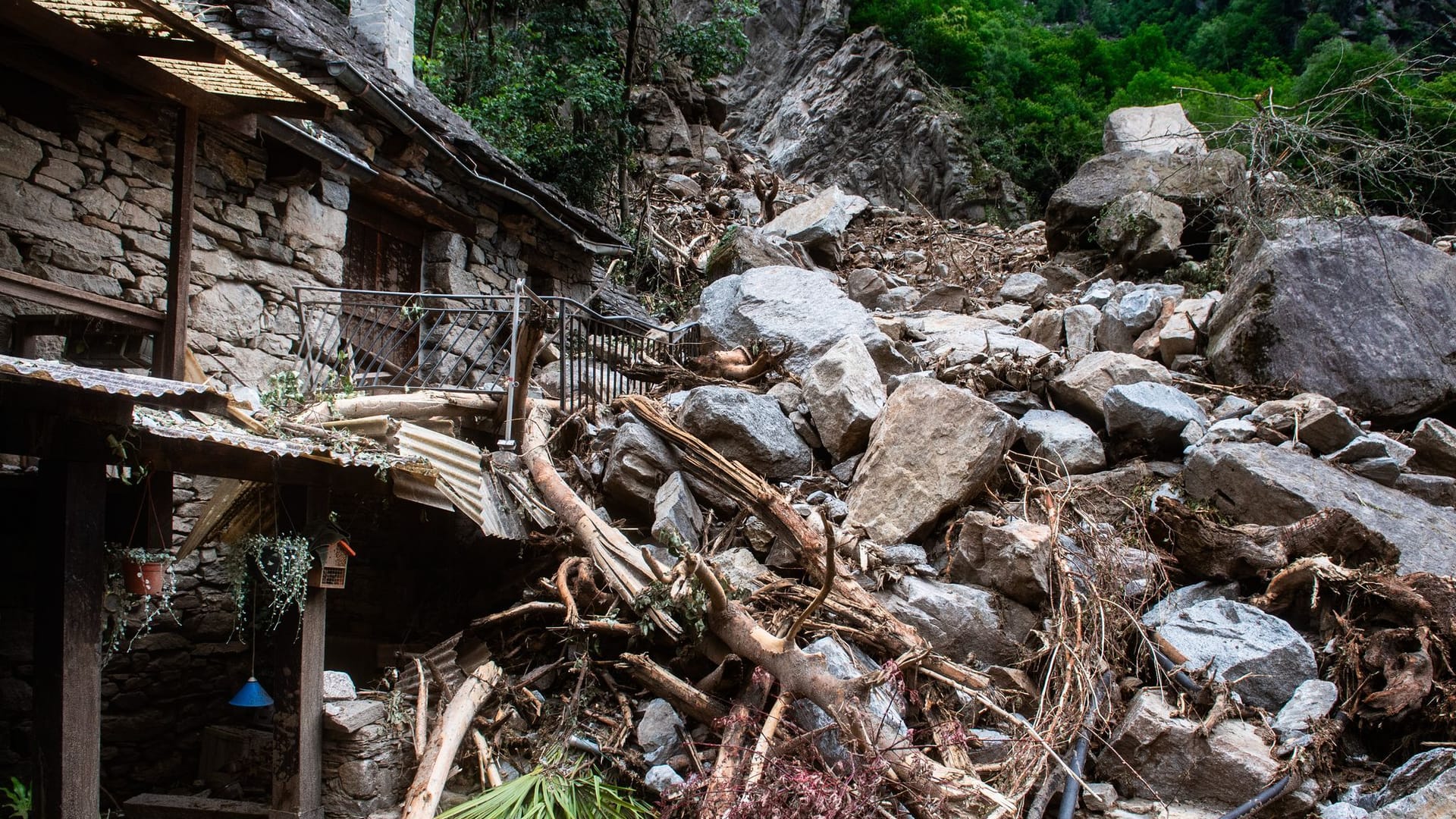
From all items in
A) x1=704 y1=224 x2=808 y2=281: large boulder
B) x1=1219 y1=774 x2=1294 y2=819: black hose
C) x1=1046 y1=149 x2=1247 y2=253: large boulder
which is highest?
x1=1046 y1=149 x2=1247 y2=253: large boulder

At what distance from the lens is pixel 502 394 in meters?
6.36

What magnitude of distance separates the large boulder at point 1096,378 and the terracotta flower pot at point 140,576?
20.4 ft

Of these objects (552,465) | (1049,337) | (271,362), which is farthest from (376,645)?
(1049,337)

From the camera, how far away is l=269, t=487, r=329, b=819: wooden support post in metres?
4.03

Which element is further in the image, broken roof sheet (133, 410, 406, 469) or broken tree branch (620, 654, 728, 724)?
broken tree branch (620, 654, 728, 724)

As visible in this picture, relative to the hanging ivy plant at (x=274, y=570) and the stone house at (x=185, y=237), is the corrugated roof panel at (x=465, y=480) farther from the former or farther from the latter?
the hanging ivy plant at (x=274, y=570)

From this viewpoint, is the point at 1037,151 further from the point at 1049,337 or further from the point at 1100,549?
the point at 1100,549

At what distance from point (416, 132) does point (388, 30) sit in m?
2.01

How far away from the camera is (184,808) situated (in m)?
4.29

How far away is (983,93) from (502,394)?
17.5 meters

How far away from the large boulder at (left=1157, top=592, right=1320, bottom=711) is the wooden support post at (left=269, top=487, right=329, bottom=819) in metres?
4.53

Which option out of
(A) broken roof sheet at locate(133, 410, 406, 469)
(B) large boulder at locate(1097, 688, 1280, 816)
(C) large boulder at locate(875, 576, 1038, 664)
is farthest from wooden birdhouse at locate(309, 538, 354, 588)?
(B) large boulder at locate(1097, 688, 1280, 816)

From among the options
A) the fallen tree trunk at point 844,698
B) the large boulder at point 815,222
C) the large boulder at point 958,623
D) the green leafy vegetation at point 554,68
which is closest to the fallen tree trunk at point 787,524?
the large boulder at point 958,623

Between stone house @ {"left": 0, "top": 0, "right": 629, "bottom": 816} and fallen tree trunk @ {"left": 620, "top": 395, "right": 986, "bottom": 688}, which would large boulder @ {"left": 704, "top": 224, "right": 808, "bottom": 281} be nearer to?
stone house @ {"left": 0, "top": 0, "right": 629, "bottom": 816}
